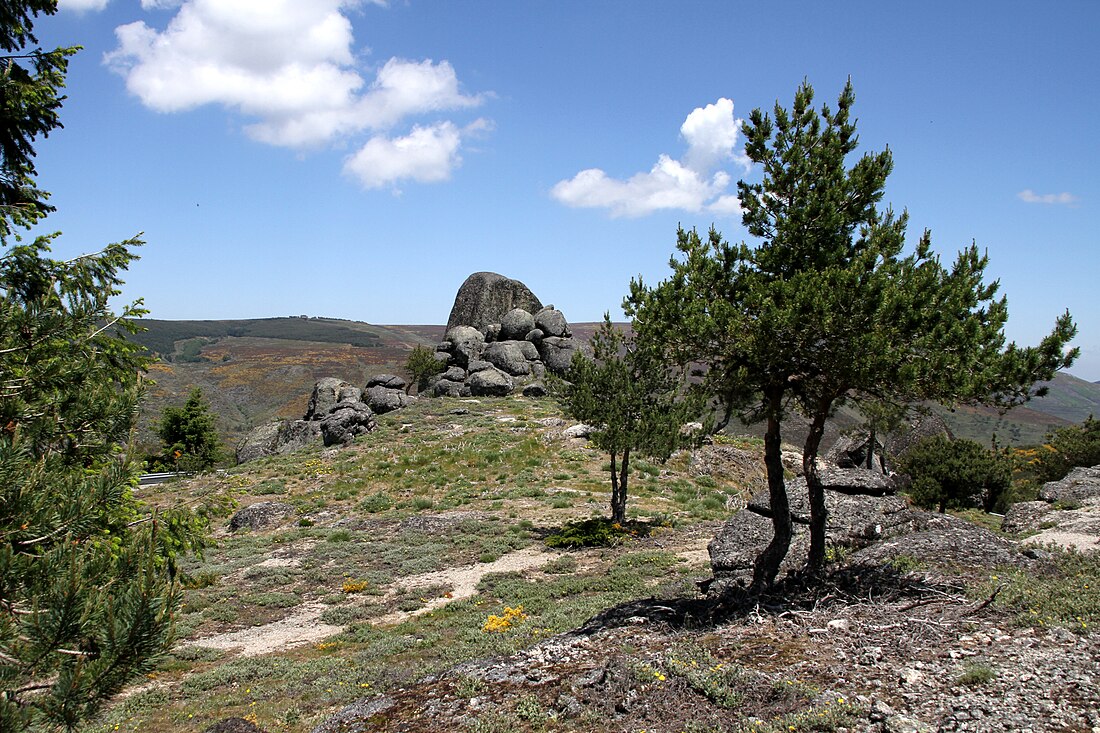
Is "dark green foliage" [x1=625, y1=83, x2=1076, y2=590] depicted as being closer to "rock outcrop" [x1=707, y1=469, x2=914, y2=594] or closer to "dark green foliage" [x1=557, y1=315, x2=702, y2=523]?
"rock outcrop" [x1=707, y1=469, x2=914, y2=594]

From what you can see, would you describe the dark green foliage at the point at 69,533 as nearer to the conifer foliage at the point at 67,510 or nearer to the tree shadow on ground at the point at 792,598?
the conifer foliage at the point at 67,510

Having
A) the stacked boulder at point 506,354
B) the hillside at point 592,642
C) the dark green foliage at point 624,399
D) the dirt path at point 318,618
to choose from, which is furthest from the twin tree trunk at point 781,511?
the stacked boulder at point 506,354

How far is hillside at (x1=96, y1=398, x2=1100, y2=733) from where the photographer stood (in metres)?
6.81

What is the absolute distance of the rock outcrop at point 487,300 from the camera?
6644cm

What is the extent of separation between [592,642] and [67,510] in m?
7.94

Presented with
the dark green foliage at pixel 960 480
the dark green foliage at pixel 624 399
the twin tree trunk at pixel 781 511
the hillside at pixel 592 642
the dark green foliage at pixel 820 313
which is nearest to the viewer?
the hillside at pixel 592 642

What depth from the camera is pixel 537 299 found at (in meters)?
69.2

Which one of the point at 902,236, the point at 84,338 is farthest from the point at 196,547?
the point at 902,236

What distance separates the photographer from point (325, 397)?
2067 inches

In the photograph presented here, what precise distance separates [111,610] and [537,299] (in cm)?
6620

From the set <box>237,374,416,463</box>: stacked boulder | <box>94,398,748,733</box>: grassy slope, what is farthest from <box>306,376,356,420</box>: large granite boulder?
<box>94,398,748,733</box>: grassy slope

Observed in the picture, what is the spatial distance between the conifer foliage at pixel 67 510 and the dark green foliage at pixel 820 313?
766cm

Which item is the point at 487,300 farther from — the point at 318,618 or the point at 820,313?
the point at 820,313

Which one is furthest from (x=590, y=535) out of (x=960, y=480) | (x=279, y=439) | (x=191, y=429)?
(x=279, y=439)
